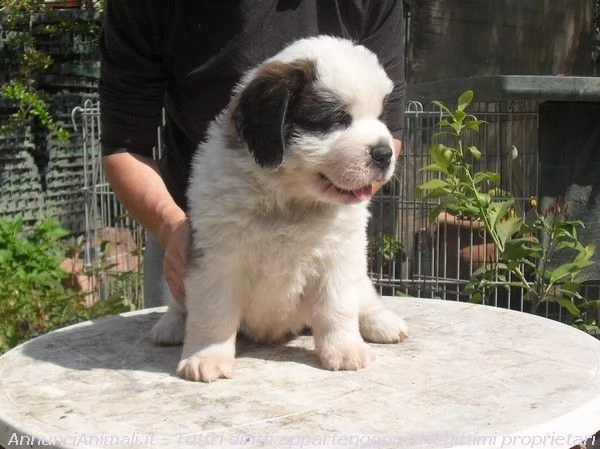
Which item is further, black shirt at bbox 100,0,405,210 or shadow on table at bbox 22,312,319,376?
black shirt at bbox 100,0,405,210

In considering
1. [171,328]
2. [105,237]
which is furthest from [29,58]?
[171,328]

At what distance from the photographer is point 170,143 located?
3584 millimetres

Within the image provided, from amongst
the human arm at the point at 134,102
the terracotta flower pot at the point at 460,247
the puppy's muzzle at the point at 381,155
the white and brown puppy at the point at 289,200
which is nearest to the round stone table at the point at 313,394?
the white and brown puppy at the point at 289,200

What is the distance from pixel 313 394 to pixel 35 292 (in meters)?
3.81

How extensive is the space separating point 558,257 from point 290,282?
7.39 feet

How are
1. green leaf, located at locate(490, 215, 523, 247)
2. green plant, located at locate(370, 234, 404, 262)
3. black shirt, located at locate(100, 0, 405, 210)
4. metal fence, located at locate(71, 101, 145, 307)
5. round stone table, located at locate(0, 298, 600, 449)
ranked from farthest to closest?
metal fence, located at locate(71, 101, 145, 307)
green plant, located at locate(370, 234, 404, 262)
green leaf, located at locate(490, 215, 523, 247)
black shirt, located at locate(100, 0, 405, 210)
round stone table, located at locate(0, 298, 600, 449)

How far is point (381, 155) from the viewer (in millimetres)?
2475

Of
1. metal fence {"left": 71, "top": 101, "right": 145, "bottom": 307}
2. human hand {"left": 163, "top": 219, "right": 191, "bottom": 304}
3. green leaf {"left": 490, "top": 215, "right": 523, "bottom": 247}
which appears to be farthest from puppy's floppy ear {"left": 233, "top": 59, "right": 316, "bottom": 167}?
metal fence {"left": 71, "top": 101, "right": 145, "bottom": 307}

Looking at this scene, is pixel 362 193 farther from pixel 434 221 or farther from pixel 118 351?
pixel 434 221

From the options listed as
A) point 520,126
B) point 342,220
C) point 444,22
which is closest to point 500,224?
point 520,126

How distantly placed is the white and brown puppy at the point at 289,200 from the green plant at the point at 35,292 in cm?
269

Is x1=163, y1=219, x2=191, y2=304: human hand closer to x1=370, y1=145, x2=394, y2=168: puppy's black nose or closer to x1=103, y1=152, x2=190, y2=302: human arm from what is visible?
x1=103, y1=152, x2=190, y2=302: human arm

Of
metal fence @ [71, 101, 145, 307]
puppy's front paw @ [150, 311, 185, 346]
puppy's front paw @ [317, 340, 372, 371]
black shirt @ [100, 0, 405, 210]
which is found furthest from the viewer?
metal fence @ [71, 101, 145, 307]

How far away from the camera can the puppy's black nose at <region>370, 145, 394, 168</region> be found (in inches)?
97.3
